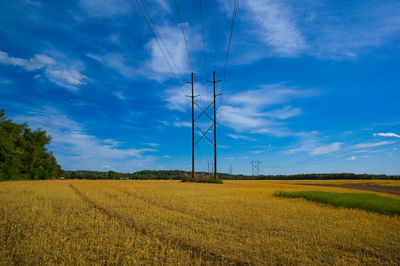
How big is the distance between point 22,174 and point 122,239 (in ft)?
204

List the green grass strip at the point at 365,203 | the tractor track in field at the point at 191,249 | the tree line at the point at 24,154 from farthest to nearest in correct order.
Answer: the tree line at the point at 24,154 < the green grass strip at the point at 365,203 < the tractor track in field at the point at 191,249

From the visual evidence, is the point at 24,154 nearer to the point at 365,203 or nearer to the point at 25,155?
the point at 25,155

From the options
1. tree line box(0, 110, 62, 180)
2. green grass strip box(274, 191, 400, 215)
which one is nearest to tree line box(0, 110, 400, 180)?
tree line box(0, 110, 62, 180)

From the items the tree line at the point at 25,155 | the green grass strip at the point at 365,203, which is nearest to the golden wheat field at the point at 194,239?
the green grass strip at the point at 365,203

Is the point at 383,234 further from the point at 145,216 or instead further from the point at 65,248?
the point at 65,248

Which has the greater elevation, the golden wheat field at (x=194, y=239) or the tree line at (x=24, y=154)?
the tree line at (x=24, y=154)

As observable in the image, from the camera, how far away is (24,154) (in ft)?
181

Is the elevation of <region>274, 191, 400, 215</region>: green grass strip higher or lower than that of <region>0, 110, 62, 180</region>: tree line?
lower

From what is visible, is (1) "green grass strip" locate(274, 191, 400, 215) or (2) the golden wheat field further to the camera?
(1) "green grass strip" locate(274, 191, 400, 215)

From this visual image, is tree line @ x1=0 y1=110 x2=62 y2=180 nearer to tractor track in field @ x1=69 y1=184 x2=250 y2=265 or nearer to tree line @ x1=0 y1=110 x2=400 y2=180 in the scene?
tree line @ x1=0 y1=110 x2=400 y2=180

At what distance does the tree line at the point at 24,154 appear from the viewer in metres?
45.0

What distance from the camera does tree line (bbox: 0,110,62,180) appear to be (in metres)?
45.0

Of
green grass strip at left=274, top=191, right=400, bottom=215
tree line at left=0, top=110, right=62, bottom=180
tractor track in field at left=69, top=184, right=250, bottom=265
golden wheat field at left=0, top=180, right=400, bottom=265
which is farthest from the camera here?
tree line at left=0, top=110, right=62, bottom=180

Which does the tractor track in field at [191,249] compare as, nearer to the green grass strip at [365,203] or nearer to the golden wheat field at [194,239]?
the golden wheat field at [194,239]
